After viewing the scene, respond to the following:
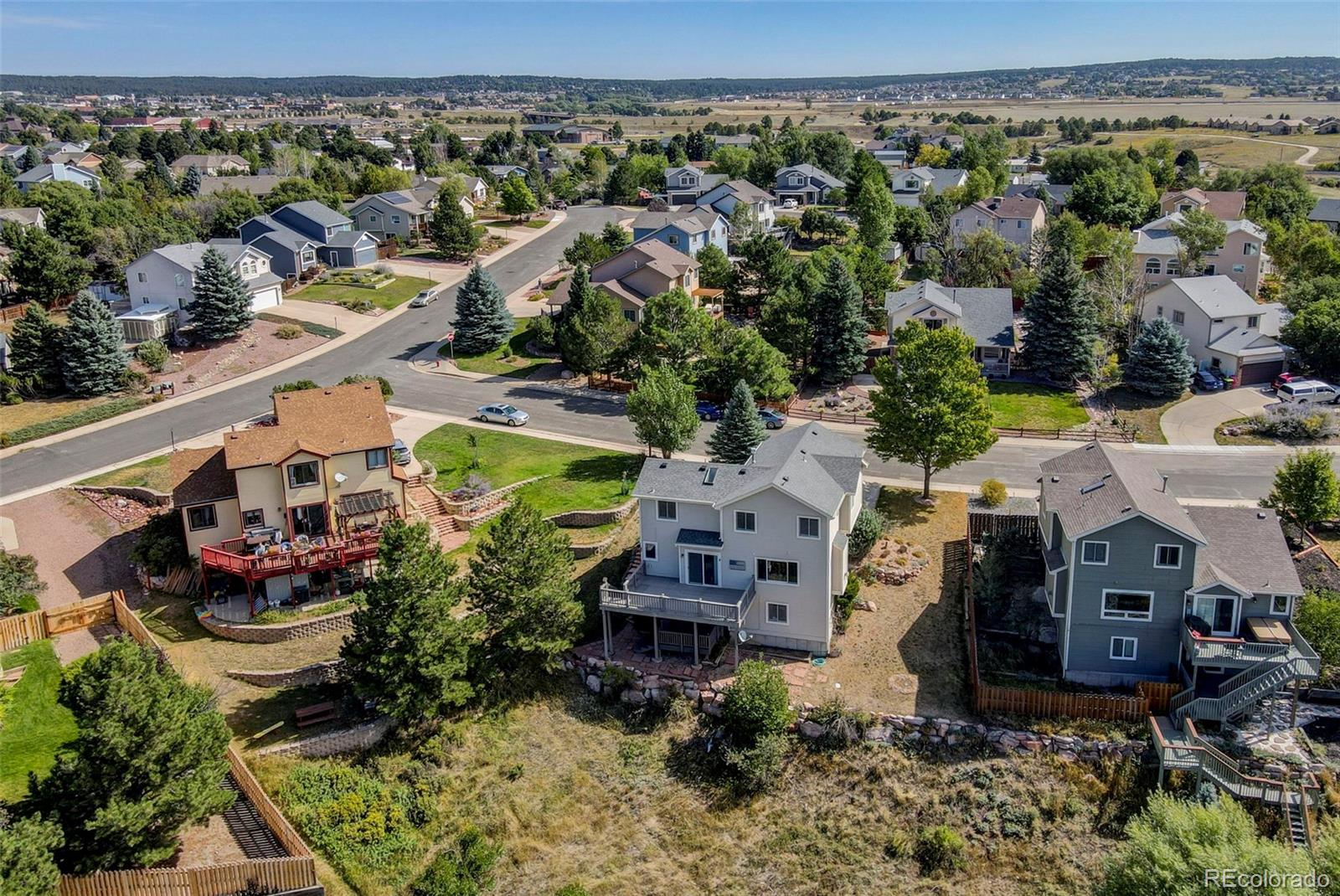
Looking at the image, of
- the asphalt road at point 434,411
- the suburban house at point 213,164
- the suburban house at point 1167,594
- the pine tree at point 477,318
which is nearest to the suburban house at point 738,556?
the suburban house at point 1167,594

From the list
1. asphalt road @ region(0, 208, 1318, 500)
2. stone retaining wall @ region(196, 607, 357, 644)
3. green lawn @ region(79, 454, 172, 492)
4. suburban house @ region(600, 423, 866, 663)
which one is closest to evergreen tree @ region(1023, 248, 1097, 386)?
asphalt road @ region(0, 208, 1318, 500)

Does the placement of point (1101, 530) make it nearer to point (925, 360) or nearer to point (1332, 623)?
point (1332, 623)

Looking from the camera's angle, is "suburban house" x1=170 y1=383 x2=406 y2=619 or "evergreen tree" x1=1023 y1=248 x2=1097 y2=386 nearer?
"suburban house" x1=170 y1=383 x2=406 y2=619

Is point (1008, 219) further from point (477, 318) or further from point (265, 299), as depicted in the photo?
point (265, 299)

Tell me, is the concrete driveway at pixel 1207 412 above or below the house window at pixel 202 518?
below

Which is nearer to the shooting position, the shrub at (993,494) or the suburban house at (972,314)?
the shrub at (993,494)

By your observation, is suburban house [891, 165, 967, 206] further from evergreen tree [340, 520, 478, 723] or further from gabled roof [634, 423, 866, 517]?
evergreen tree [340, 520, 478, 723]

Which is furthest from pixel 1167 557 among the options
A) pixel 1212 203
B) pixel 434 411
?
pixel 1212 203

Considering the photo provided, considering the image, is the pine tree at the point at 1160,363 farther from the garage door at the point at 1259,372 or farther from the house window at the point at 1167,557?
the house window at the point at 1167,557
